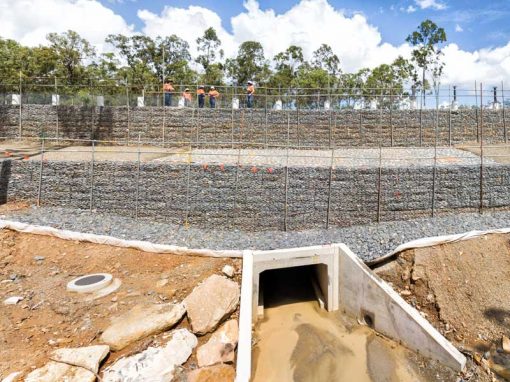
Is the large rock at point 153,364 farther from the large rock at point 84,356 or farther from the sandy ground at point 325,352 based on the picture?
the sandy ground at point 325,352

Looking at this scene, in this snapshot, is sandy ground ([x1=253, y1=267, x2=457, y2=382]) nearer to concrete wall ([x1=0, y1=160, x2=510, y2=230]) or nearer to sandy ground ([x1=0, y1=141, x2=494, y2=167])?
concrete wall ([x1=0, y1=160, x2=510, y2=230])

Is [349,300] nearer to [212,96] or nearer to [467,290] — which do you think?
[467,290]

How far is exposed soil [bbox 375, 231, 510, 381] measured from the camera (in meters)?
7.00

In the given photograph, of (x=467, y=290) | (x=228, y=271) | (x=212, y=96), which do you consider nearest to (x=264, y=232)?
(x=228, y=271)

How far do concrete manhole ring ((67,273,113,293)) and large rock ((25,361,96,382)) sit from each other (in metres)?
1.98

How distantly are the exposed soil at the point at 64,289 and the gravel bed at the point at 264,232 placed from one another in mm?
1226

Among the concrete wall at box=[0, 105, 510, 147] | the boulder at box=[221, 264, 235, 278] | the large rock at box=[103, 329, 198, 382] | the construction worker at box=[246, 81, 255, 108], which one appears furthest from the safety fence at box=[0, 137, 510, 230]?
the construction worker at box=[246, 81, 255, 108]

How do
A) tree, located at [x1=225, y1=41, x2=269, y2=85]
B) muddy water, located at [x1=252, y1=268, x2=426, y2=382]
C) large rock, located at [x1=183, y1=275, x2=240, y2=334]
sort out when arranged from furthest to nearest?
1. tree, located at [x1=225, y1=41, x2=269, y2=85]
2. muddy water, located at [x1=252, y1=268, x2=426, y2=382]
3. large rock, located at [x1=183, y1=275, x2=240, y2=334]

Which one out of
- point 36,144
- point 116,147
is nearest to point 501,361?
point 116,147

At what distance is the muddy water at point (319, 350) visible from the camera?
7.27 metres

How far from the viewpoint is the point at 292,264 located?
9.04 m

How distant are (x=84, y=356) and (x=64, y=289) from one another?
2275mm

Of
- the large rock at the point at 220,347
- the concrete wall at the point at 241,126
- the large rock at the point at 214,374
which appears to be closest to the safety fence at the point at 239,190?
the large rock at the point at 220,347

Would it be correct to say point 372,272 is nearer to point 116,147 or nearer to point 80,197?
point 80,197
